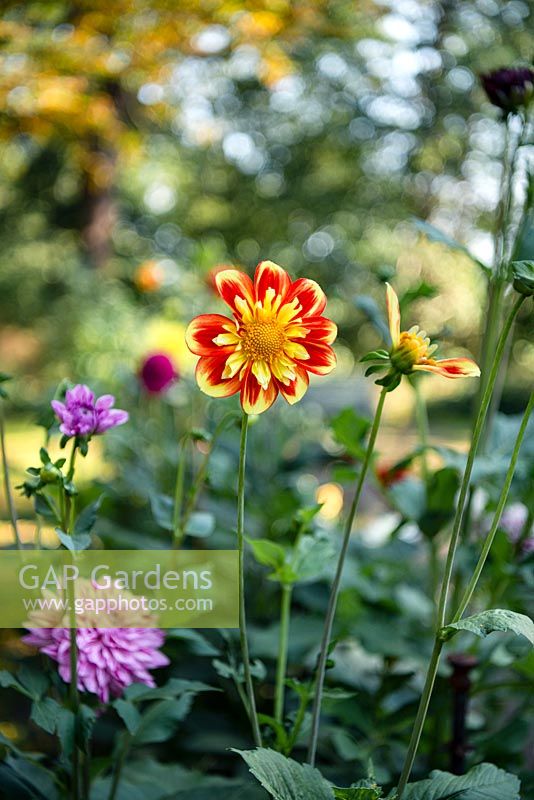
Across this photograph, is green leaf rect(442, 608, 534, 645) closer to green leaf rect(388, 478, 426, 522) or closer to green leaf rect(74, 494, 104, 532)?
A: green leaf rect(74, 494, 104, 532)

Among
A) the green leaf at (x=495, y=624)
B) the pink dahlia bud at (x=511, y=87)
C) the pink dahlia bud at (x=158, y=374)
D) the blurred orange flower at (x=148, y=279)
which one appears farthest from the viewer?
the blurred orange flower at (x=148, y=279)

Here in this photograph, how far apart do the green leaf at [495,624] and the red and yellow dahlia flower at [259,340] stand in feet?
0.44

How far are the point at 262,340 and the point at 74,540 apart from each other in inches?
5.8

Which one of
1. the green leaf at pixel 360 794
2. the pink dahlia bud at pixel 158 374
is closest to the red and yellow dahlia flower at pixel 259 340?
the green leaf at pixel 360 794

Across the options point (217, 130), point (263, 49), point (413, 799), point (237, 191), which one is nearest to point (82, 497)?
point (413, 799)

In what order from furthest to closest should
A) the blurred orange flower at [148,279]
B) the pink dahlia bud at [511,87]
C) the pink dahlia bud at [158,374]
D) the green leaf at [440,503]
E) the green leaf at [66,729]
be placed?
the blurred orange flower at [148,279] < the pink dahlia bud at [158,374] < the green leaf at [440,503] < the pink dahlia bud at [511,87] < the green leaf at [66,729]

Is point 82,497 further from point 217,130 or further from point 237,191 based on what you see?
point 237,191

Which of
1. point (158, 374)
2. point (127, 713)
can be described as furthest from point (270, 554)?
point (158, 374)

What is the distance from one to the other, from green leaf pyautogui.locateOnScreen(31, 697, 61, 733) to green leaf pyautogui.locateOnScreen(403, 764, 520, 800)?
205 millimetres

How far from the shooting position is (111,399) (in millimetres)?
474

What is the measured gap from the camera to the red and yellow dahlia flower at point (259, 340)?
41 cm

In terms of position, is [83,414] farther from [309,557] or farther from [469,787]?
[469,787]

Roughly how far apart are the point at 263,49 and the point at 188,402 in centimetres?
139

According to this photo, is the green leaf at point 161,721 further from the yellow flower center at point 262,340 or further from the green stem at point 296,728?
the yellow flower center at point 262,340
